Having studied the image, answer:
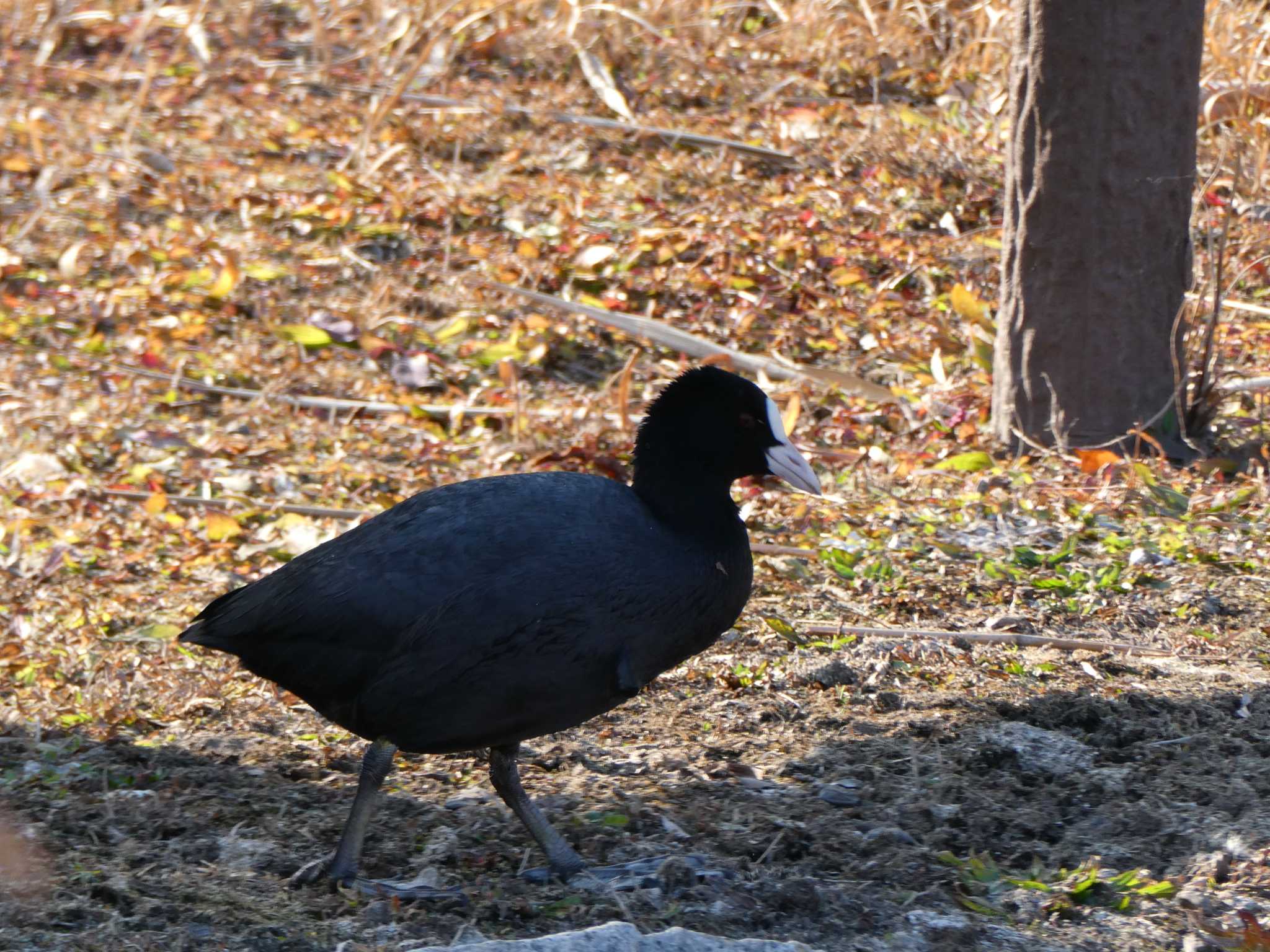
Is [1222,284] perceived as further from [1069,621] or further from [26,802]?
[26,802]

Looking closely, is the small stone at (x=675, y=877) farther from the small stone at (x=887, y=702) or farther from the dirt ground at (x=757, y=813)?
the small stone at (x=887, y=702)

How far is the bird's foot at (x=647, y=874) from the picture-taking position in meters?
3.26

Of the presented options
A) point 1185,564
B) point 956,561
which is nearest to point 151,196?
point 956,561

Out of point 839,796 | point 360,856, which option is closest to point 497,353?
point 839,796

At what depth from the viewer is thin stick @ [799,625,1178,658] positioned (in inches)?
171

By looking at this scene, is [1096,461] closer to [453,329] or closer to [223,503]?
[453,329]

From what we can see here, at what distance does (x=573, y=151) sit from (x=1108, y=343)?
403 cm

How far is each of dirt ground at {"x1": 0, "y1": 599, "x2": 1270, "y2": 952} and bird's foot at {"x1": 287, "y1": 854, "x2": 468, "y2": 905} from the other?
0.04 metres

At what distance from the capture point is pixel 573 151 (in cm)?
864

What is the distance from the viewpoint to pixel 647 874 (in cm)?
330

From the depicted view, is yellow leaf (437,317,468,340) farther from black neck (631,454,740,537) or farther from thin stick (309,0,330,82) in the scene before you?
black neck (631,454,740,537)

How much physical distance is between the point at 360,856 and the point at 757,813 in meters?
0.91

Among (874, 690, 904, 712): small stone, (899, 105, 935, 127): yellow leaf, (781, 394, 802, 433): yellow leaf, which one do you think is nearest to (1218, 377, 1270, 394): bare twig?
(781, 394, 802, 433): yellow leaf

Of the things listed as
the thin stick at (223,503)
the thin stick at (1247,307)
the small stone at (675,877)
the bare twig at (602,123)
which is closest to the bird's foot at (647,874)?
the small stone at (675,877)
